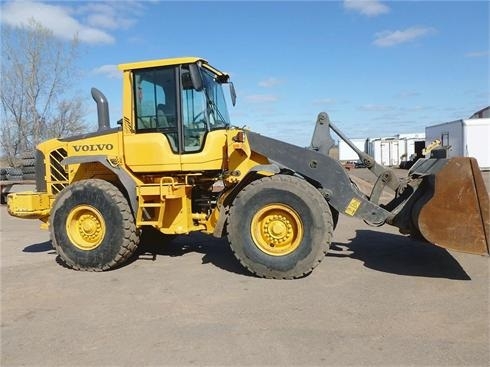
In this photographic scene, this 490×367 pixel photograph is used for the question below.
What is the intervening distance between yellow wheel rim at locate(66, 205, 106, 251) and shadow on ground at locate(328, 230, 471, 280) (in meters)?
3.42

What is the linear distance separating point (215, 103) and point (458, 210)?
3579 millimetres

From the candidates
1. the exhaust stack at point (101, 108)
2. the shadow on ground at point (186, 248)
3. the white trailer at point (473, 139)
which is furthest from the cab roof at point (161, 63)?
the white trailer at point (473, 139)

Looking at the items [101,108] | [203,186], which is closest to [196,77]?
[203,186]

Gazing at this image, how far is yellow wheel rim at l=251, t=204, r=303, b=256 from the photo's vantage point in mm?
5977

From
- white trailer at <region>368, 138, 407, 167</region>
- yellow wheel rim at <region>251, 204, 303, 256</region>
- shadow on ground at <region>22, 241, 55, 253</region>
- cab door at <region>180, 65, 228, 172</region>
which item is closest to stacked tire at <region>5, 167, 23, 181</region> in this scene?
shadow on ground at <region>22, 241, 55, 253</region>

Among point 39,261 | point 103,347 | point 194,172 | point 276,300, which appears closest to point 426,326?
point 276,300

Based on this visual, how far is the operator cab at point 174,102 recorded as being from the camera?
6500 mm

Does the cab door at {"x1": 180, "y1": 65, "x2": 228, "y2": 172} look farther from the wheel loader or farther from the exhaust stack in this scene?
the exhaust stack

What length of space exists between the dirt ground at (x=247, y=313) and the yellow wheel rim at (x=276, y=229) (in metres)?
0.45

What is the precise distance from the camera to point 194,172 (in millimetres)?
6715

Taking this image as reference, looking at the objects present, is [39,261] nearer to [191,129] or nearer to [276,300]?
[191,129]

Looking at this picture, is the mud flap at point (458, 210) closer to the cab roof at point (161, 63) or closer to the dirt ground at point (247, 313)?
the dirt ground at point (247, 313)

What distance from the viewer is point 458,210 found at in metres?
5.46

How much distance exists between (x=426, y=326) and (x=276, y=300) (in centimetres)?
154
